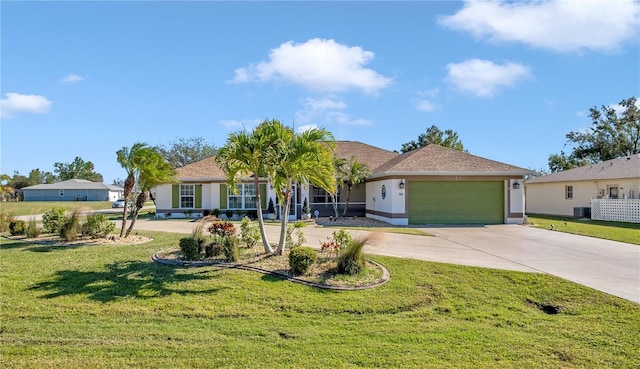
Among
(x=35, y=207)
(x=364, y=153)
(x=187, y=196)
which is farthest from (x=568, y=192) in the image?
(x=35, y=207)

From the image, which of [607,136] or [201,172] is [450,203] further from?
[607,136]

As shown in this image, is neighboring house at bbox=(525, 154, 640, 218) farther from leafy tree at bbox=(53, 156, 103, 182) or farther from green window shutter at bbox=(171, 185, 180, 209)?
leafy tree at bbox=(53, 156, 103, 182)

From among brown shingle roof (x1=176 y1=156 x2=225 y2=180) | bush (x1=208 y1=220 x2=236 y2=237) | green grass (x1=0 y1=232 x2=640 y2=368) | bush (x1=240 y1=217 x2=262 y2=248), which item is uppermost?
brown shingle roof (x1=176 y1=156 x2=225 y2=180)

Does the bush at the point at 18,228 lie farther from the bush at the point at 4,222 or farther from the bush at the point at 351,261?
the bush at the point at 351,261

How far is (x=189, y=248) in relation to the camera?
918cm

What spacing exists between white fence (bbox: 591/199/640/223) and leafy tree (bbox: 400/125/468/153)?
19.4 meters

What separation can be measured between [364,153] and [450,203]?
930 centimetres

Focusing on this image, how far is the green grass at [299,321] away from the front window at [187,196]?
15298mm

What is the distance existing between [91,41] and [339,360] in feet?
42.7

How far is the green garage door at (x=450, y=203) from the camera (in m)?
19.1

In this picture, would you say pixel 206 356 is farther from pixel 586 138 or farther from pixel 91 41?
pixel 586 138

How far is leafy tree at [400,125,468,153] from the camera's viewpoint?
1663 inches

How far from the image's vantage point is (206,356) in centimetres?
466

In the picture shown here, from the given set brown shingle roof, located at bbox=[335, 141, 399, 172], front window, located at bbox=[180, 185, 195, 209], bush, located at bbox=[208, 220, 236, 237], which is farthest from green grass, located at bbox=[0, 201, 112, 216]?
brown shingle roof, located at bbox=[335, 141, 399, 172]
